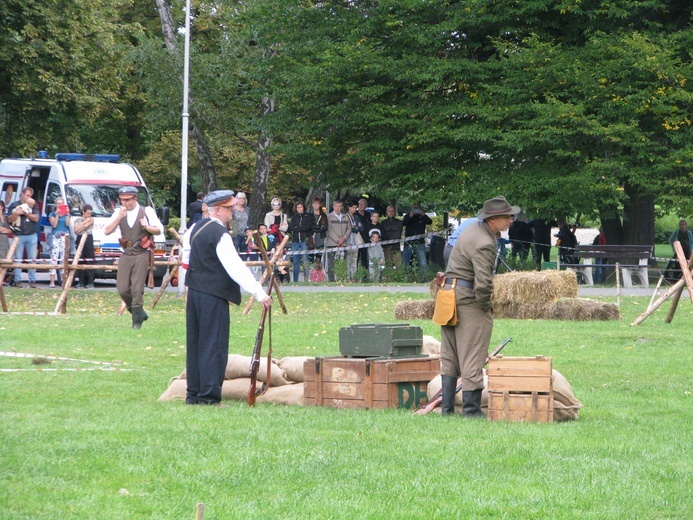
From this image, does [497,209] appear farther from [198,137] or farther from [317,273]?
[198,137]

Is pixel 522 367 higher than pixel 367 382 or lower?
higher

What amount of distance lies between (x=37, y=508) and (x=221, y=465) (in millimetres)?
1583

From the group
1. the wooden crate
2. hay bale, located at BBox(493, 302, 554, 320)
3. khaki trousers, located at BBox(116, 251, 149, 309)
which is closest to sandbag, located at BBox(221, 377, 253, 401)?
the wooden crate

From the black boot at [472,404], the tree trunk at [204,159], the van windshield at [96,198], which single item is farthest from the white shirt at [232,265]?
the tree trunk at [204,159]

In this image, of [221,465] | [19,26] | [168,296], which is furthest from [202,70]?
[221,465]

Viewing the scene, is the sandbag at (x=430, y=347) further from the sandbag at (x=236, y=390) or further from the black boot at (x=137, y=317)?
the black boot at (x=137, y=317)

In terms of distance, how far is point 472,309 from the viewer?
11.1 metres

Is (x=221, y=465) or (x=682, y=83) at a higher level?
(x=682, y=83)

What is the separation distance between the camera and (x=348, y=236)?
107 feet

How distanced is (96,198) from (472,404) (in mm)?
25675

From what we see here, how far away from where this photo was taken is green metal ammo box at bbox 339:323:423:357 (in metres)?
11.7

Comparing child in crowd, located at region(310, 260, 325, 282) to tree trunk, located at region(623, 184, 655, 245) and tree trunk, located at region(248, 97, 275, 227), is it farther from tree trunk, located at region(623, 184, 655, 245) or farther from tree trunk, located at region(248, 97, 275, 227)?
tree trunk, located at region(248, 97, 275, 227)

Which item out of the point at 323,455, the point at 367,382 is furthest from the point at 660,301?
the point at 323,455

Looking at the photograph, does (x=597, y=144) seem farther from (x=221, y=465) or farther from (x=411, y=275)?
(x=221, y=465)
